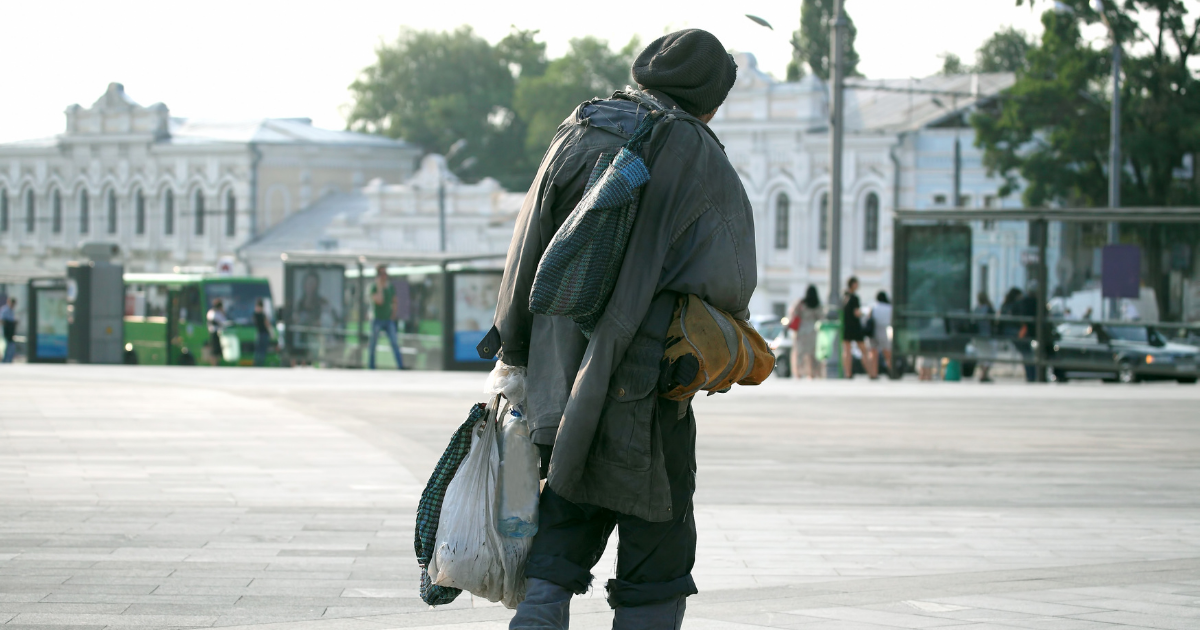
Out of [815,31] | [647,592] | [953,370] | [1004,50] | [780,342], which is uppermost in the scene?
[1004,50]

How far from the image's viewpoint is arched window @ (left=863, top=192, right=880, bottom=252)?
54625 mm

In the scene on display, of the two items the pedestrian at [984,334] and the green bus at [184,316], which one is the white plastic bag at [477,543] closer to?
the pedestrian at [984,334]

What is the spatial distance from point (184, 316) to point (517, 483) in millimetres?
33319

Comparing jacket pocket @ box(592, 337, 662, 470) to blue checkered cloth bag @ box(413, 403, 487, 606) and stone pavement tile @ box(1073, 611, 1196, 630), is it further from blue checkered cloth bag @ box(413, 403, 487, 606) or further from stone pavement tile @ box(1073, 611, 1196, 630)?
stone pavement tile @ box(1073, 611, 1196, 630)

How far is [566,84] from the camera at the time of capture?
86250 mm

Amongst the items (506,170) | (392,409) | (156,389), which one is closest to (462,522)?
(392,409)

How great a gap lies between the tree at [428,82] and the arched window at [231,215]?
2210 centimetres

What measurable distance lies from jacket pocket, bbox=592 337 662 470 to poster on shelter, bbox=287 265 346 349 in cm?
2872

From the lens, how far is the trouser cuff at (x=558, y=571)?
3393 mm

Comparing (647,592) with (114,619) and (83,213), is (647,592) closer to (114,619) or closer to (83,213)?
(114,619)

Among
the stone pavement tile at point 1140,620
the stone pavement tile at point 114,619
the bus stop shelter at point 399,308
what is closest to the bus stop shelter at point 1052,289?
the bus stop shelter at point 399,308

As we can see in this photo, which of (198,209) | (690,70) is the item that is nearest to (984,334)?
(690,70)

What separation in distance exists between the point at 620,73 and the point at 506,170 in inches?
351

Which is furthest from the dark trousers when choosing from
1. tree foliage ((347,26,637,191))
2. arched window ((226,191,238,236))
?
tree foliage ((347,26,637,191))
